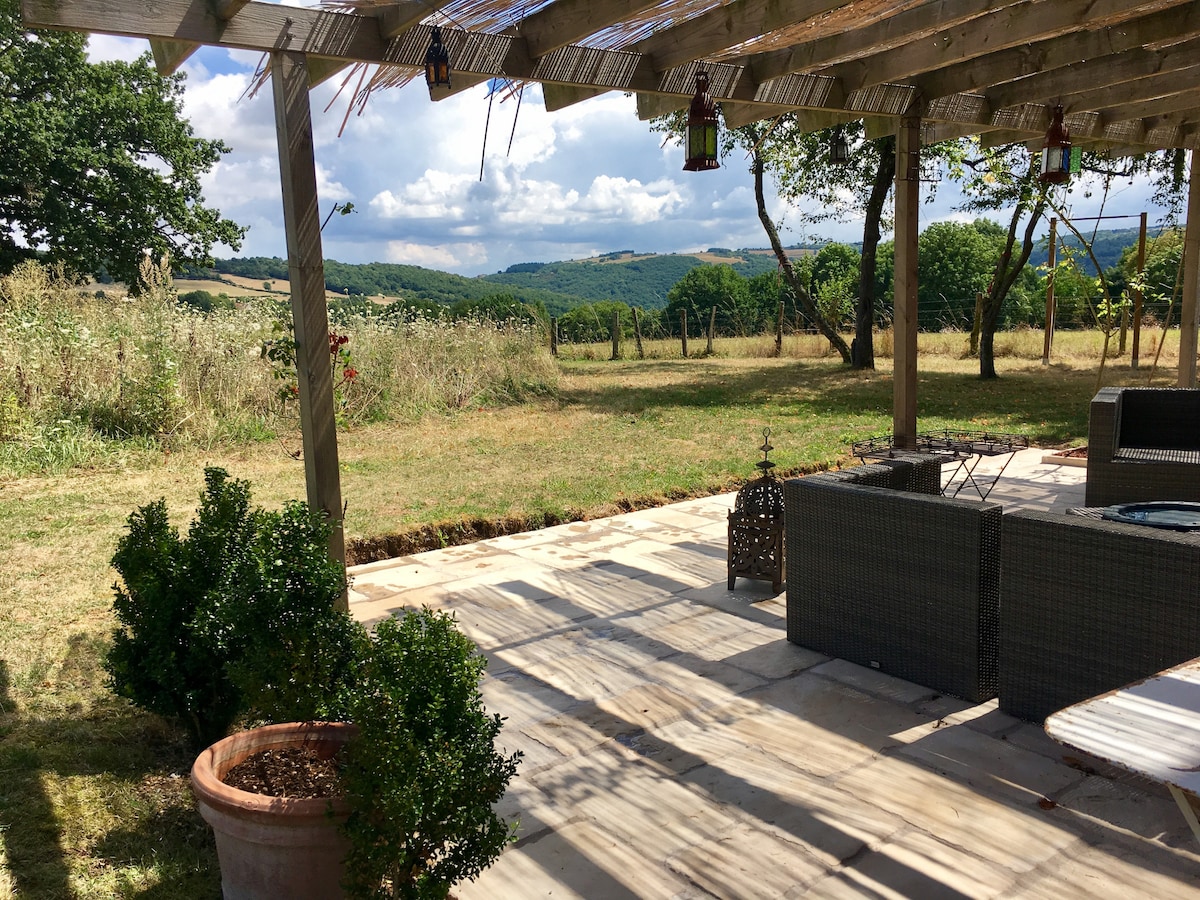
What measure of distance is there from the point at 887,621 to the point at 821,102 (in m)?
2.60

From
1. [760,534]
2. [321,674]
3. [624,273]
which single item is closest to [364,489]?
[760,534]

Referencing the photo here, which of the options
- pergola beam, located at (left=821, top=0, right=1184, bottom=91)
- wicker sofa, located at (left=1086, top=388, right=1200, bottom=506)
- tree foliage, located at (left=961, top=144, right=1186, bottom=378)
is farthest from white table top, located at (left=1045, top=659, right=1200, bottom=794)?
tree foliage, located at (left=961, top=144, right=1186, bottom=378)

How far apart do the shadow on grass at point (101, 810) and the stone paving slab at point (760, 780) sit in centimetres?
76

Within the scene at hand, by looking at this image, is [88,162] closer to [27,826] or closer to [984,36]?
[984,36]

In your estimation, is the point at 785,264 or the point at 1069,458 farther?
the point at 785,264

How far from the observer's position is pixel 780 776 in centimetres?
251

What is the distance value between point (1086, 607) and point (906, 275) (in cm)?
250

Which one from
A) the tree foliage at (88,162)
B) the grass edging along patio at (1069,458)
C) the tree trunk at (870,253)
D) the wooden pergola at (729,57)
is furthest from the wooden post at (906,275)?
the tree foliage at (88,162)

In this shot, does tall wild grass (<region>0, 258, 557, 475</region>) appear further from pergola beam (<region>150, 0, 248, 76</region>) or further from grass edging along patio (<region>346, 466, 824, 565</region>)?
pergola beam (<region>150, 0, 248, 76</region>)

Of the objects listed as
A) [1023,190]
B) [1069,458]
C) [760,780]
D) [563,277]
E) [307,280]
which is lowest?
[760,780]

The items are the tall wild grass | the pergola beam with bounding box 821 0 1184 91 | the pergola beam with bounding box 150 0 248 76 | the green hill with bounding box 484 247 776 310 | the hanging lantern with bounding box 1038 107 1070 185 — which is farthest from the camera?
the green hill with bounding box 484 247 776 310

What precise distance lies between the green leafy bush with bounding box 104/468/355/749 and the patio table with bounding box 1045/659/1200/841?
153 centimetres

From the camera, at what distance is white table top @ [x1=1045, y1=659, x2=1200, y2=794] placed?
116 centimetres

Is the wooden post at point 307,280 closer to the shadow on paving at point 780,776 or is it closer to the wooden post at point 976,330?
the shadow on paving at point 780,776
